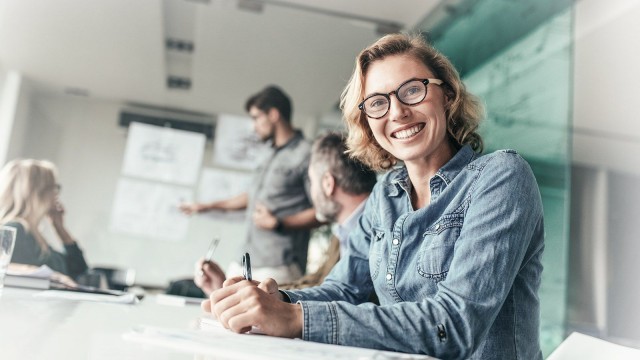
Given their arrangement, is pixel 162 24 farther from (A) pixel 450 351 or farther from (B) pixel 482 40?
(A) pixel 450 351

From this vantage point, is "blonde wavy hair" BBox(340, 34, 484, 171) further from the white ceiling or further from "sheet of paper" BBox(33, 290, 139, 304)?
the white ceiling

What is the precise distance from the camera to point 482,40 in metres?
3.67

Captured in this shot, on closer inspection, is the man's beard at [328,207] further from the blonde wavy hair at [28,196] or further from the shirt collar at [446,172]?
the blonde wavy hair at [28,196]

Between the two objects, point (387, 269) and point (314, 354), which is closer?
point (314, 354)

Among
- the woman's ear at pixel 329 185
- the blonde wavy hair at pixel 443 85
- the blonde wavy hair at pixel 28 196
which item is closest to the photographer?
the blonde wavy hair at pixel 443 85

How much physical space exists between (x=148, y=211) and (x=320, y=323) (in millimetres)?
3855

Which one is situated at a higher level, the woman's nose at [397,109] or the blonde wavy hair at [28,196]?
the woman's nose at [397,109]

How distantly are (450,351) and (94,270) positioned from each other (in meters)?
3.71

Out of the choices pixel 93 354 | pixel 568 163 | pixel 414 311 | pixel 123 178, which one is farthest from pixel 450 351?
pixel 123 178

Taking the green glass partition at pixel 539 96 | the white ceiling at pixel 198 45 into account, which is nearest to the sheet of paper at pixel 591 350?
the green glass partition at pixel 539 96

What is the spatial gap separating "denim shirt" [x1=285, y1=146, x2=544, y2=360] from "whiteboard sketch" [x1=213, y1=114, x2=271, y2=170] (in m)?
3.34

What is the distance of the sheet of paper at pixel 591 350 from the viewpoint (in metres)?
0.79

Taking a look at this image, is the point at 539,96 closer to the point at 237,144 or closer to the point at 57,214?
the point at 237,144

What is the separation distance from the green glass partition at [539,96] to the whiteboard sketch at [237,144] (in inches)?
68.8
